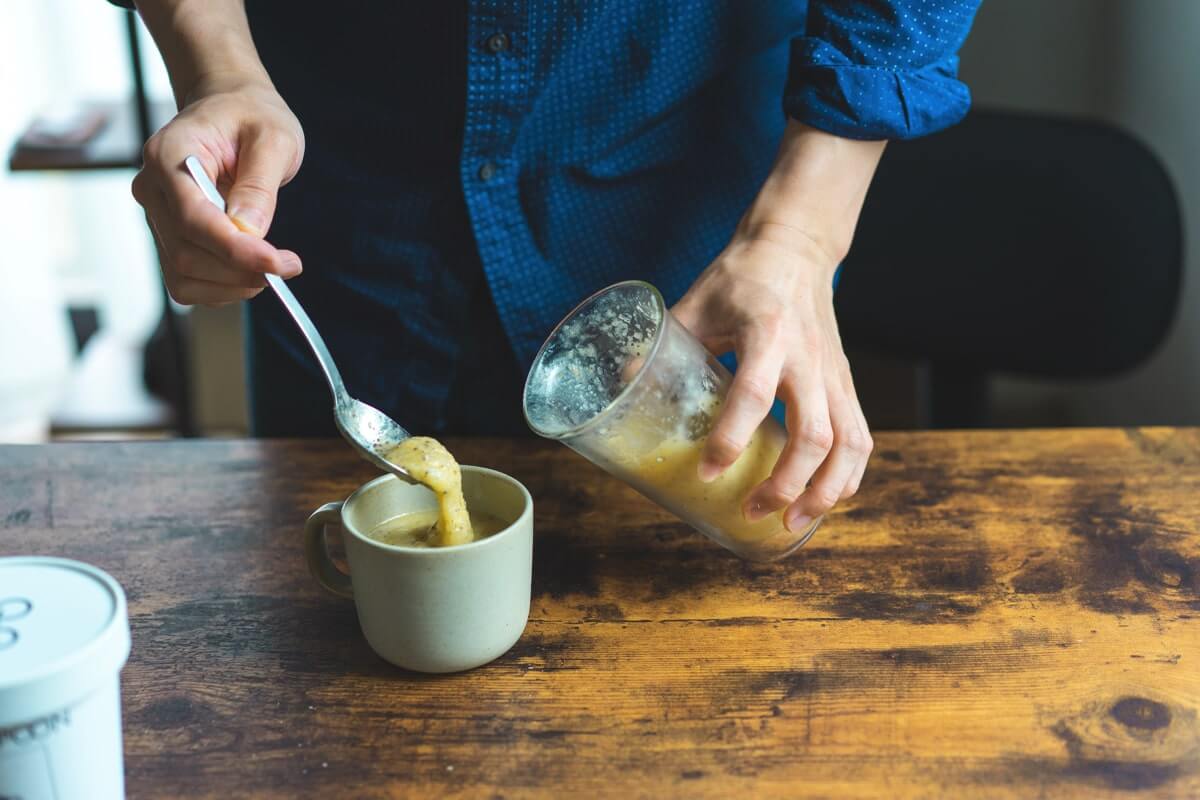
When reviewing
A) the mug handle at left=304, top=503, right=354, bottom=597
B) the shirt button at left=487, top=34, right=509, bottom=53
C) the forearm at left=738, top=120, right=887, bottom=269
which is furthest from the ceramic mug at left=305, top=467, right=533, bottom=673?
the shirt button at left=487, top=34, right=509, bottom=53

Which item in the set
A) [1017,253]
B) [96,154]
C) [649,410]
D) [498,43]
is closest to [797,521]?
[649,410]

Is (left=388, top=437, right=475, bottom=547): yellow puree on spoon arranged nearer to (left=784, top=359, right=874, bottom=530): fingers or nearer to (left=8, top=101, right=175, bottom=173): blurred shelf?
(left=784, top=359, right=874, bottom=530): fingers

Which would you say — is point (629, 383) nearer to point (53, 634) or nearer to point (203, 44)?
point (53, 634)

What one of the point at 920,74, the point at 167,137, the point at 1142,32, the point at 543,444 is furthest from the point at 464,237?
the point at 1142,32

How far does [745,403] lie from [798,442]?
0.06 meters

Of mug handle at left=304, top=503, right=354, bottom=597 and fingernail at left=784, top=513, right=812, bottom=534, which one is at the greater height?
fingernail at left=784, top=513, right=812, bottom=534

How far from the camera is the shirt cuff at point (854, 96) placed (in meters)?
0.96

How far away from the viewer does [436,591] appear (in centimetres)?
76

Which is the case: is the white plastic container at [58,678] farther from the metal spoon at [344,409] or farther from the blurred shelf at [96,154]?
the blurred shelf at [96,154]

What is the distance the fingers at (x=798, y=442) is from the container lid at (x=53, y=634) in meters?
0.43

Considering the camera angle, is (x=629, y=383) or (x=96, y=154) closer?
(x=629, y=383)

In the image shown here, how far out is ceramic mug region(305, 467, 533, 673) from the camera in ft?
2.48

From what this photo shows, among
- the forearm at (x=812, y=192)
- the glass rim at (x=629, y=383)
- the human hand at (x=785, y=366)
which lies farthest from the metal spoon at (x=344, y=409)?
the forearm at (x=812, y=192)

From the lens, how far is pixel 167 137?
34.2 inches
